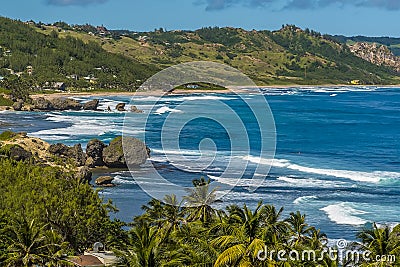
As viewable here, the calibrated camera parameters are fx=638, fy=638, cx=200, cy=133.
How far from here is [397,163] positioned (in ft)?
→ 326

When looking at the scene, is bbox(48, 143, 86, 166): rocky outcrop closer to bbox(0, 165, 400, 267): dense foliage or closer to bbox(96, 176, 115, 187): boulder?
bbox(96, 176, 115, 187): boulder

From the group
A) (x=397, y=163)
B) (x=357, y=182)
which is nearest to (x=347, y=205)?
(x=357, y=182)

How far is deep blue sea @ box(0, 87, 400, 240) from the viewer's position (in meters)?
69.0

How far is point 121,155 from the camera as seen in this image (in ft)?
293

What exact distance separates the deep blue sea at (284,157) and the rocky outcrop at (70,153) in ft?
24.6

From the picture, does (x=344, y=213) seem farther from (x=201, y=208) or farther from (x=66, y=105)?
(x=66, y=105)

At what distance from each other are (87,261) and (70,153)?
171 feet

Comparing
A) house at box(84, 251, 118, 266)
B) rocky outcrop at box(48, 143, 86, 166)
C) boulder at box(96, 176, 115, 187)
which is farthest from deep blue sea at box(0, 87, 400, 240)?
house at box(84, 251, 118, 266)

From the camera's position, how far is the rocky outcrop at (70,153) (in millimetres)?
89562

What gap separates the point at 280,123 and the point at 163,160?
73.6 m

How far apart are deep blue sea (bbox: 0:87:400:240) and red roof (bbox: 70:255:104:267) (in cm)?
1564

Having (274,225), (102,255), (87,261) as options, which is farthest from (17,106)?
(274,225)

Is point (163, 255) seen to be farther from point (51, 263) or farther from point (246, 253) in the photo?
point (51, 263)

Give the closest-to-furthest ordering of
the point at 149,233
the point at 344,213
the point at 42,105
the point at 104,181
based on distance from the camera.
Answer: the point at 149,233 → the point at 344,213 → the point at 104,181 → the point at 42,105
